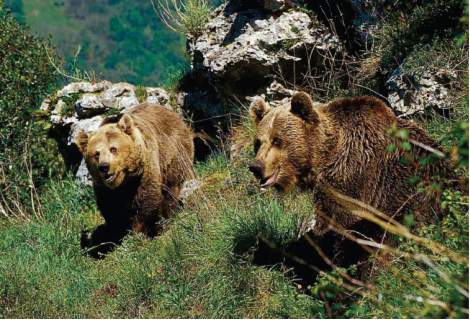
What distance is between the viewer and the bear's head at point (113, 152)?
8.64 metres

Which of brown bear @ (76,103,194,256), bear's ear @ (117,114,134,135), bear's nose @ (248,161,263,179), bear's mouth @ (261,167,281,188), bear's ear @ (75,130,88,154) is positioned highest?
bear's nose @ (248,161,263,179)

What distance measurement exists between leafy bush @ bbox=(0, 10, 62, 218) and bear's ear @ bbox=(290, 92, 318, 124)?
5178 mm

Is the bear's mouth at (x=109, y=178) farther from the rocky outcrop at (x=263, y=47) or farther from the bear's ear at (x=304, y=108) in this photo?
the bear's ear at (x=304, y=108)

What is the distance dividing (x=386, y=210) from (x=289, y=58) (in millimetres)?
4692

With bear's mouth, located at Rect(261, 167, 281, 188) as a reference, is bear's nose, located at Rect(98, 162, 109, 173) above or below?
below

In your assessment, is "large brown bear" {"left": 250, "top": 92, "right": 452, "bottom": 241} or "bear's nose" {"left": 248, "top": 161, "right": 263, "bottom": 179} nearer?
"large brown bear" {"left": 250, "top": 92, "right": 452, "bottom": 241}

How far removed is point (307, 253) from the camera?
699 centimetres

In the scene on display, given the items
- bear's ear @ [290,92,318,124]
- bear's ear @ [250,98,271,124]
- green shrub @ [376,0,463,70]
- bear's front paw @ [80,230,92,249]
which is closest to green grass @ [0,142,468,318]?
bear's front paw @ [80,230,92,249]

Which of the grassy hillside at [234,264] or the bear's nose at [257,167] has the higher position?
the bear's nose at [257,167]

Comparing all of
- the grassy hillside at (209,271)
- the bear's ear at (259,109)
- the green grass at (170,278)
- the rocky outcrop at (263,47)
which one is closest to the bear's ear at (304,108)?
the bear's ear at (259,109)

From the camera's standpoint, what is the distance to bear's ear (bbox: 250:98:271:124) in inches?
263

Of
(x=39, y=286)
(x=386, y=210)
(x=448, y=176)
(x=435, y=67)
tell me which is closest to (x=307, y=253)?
(x=386, y=210)

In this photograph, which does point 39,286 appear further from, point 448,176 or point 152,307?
point 448,176

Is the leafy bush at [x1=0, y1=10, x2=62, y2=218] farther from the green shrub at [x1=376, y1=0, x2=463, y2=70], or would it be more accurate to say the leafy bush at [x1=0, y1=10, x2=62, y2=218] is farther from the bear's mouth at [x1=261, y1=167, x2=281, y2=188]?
the bear's mouth at [x1=261, y1=167, x2=281, y2=188]
